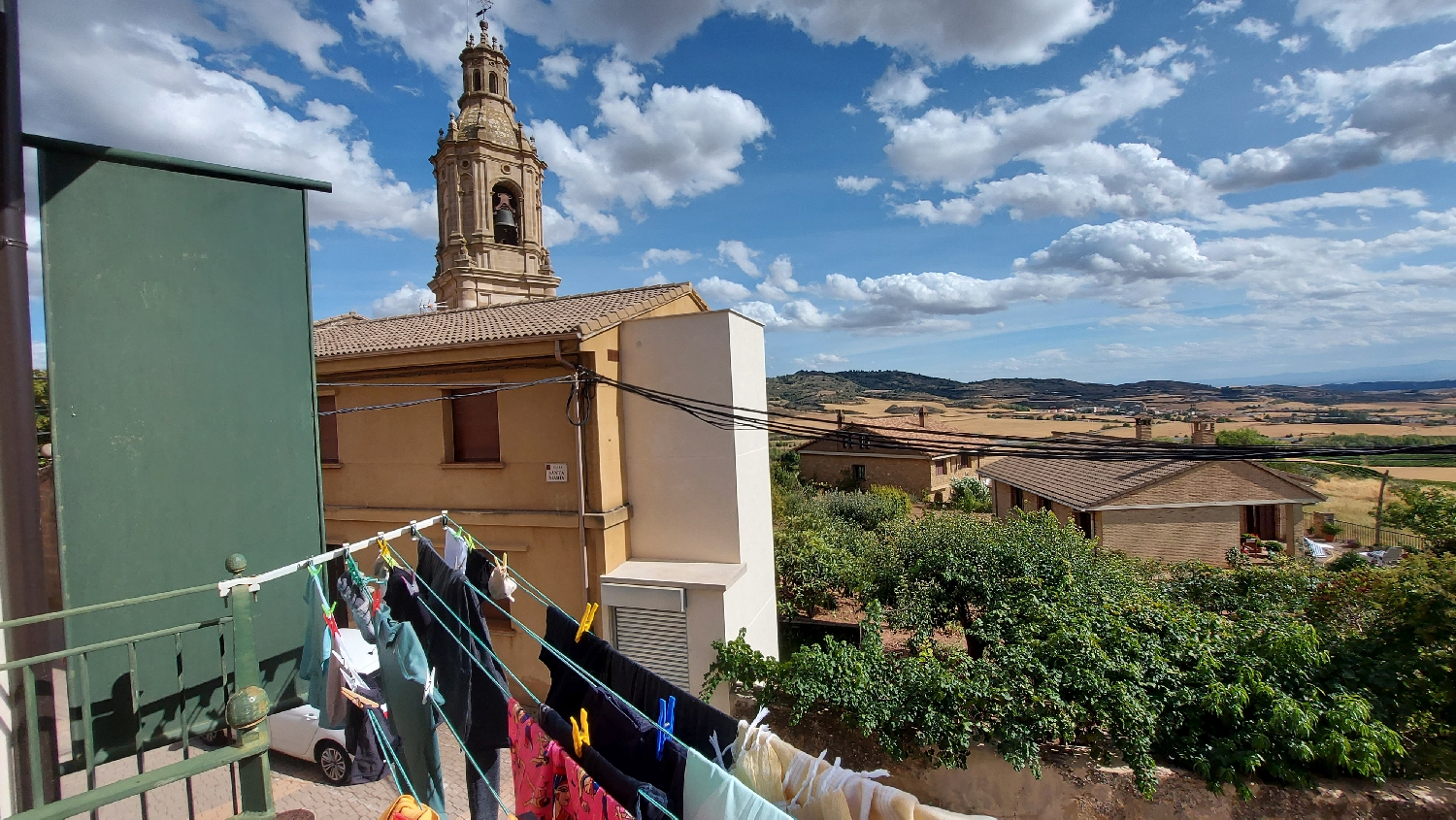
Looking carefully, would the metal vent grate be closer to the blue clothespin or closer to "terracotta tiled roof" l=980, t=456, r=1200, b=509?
the blue clothespin

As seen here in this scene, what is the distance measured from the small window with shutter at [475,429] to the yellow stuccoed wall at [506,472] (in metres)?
0.18

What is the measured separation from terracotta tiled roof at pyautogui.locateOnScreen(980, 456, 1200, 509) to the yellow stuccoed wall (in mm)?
13813

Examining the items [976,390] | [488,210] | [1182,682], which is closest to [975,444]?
[1182,682]

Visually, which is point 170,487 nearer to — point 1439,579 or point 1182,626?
point 1182,626

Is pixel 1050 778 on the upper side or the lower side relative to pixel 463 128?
lower

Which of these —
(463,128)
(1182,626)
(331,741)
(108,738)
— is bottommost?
(331,741)

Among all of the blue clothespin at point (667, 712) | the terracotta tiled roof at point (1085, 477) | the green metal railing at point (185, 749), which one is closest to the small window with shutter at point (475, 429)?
the blue clothespin at point (667, 712)

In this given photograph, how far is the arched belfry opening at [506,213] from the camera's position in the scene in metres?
15.5

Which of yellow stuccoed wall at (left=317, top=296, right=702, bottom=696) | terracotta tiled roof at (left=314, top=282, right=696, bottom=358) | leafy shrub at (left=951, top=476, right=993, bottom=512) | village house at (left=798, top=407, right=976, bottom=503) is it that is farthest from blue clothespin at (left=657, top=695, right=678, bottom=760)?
leafy shrub at (left=951, top=476, right=993, bottom=512)

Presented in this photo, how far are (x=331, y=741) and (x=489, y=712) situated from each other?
4110 mm

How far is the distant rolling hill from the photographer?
191ft

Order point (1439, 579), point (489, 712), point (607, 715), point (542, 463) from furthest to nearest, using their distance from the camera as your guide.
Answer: point (542, 463) → point (1439, 579) → point (489, 712) → point (607, 715)

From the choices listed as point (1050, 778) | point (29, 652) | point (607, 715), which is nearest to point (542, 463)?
point (607, 715)

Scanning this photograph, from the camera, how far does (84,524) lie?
2.74 m
